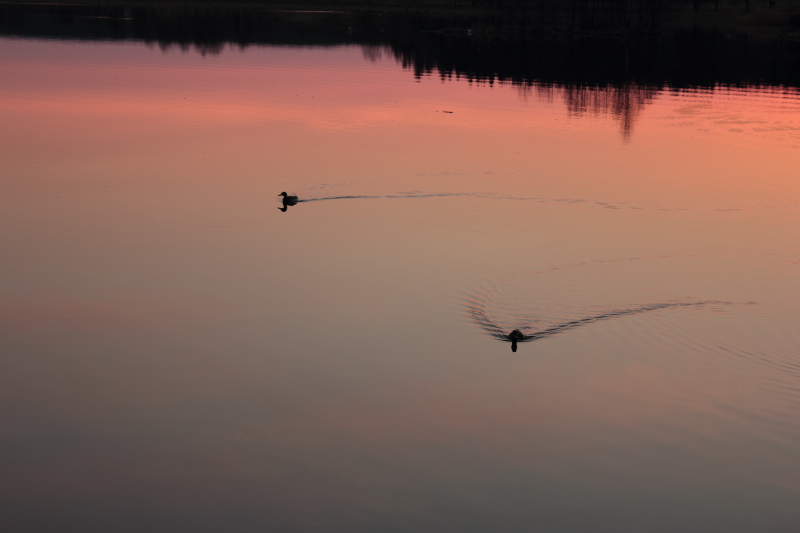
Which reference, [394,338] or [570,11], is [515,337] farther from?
[570,11]

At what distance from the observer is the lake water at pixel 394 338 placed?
10078mm

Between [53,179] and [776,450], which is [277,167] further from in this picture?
[776,450]

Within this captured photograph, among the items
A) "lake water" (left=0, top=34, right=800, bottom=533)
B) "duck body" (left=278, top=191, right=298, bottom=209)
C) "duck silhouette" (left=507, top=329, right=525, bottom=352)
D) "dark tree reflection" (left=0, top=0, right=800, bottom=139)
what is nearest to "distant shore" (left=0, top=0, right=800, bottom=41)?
"dark tree reflection" (left=0, top=0, right=800, bottom=139)

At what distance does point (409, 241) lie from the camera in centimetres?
1938

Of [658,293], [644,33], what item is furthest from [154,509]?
[644,33]

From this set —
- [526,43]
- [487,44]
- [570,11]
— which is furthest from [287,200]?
[570,11]

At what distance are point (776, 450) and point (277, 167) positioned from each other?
735 inches

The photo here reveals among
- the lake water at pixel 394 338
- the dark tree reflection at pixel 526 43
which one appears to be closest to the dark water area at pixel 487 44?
the dark tree reflection at pixel 526 43

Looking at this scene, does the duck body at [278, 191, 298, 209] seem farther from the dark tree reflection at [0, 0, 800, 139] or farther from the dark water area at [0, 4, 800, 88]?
the dark water area at [0, 4, 800, 88]

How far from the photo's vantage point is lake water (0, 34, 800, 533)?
33.1 ft

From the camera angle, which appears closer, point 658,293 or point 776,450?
point 776,450

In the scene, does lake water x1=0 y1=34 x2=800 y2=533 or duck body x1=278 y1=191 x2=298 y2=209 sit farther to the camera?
duck body x1=278 y1=191 x2=298 y2=209

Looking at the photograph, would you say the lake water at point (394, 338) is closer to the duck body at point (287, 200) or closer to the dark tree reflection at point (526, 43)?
the duck body at point (287, 200)

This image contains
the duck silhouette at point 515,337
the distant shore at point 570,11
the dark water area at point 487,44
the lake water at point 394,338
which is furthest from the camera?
the distant shore at point 570,11
